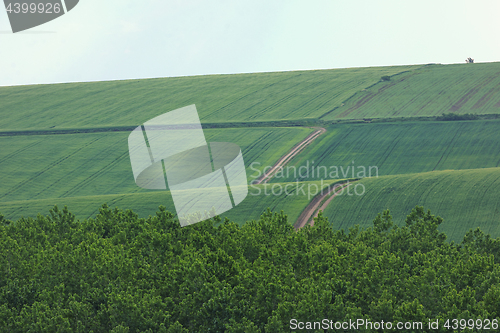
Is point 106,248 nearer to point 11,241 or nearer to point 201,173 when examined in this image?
point 11,241

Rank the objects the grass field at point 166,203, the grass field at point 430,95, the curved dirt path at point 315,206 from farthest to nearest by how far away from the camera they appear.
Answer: the grass field at point 430,95 < the grass field at point 166,203 < the curved dirt path at point 315,206

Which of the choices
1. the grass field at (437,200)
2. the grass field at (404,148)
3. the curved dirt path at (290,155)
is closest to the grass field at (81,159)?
the curved dirt path at (290,155)

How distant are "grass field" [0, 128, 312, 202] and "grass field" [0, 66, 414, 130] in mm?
6665

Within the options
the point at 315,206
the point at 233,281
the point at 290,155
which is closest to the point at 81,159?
the point at 290,155

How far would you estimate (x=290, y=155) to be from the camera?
5997cm

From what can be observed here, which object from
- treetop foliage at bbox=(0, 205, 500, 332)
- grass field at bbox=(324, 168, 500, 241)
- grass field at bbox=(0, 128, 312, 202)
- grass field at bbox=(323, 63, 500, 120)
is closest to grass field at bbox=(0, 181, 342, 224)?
grass field at bbox=(324, 168, 500, 241)

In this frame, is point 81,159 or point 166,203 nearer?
point 166,203

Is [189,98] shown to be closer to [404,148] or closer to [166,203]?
[404,148]

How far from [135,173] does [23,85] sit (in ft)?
195

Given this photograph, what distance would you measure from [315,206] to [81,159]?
34.9m

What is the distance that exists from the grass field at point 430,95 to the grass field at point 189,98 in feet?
12.4

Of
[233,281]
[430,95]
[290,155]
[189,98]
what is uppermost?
[233,281]

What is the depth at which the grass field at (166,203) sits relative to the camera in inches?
1628

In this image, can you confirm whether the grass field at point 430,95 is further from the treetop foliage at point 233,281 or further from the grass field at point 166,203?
the treetop foliage at point 233,281
